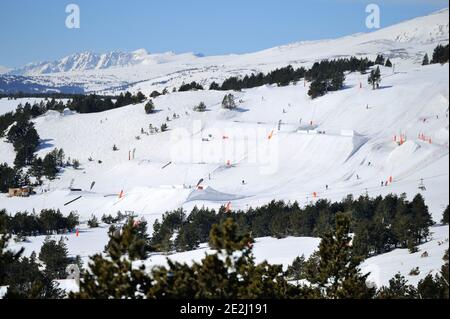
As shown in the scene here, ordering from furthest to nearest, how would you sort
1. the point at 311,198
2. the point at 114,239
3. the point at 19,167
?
1. the point at 19,167
2. the point at 311,198
3. the point at 114,239

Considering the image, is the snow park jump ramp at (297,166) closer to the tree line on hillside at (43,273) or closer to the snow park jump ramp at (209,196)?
the snow park jump ramp at (209,196)

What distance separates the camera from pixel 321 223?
4266 centimetres

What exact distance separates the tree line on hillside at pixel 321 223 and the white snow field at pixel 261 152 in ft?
5.49

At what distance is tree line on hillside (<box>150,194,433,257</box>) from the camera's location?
121ft

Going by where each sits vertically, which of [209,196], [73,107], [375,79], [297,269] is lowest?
[297,269]

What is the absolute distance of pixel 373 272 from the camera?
3027cm

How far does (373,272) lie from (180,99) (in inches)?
3118

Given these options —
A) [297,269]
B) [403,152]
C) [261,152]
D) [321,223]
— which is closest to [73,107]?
[261,152]

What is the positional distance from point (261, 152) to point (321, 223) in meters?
36.9

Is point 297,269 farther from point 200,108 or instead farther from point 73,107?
point 73,107

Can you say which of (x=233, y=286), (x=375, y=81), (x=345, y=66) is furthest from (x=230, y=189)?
(x=345, y=66)

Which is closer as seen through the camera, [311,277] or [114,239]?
[114,239]

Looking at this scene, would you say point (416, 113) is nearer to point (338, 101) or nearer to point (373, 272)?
point (338, 101)

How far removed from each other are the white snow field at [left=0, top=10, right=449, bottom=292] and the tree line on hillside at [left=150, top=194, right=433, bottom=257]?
1673mm
